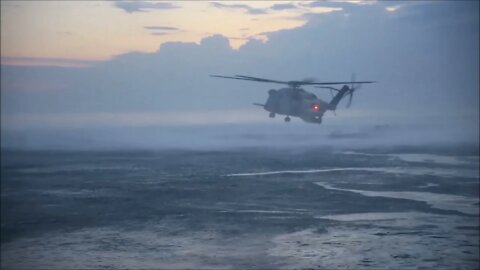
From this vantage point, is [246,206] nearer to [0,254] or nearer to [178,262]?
[178,262]

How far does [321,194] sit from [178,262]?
6123 millimetres

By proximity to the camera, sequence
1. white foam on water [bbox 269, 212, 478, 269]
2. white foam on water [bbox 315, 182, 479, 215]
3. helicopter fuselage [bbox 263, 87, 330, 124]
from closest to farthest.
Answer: white foam on water [bbox 269, 212, 478, 269] < helicopter fuselage [bbox 263, 87, 330, 124] < white foam on water [bbox 315, 182, 479, 215]

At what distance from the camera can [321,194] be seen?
14898 millimetres

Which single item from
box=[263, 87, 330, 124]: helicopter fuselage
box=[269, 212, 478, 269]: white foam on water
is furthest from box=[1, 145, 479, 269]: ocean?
box=[263, 87, 330, 124]: helicopter fuselage

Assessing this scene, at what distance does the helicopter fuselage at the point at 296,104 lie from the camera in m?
10.8

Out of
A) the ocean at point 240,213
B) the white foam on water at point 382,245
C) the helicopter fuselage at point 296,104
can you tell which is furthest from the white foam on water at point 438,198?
the helicopter fuselage at point 296,104

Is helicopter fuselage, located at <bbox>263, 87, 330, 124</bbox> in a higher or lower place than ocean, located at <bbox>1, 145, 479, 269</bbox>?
higher

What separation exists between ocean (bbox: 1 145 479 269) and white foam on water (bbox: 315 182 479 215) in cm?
Result: 4

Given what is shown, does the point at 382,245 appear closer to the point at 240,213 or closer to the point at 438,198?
the point at 240,213

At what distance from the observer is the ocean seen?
10039 millimetres

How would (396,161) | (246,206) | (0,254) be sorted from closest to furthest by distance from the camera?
(0,254) → (246,206) → (396,161)

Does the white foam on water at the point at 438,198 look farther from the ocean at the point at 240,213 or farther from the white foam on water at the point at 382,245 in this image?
the white foam on water at the point at 382,245

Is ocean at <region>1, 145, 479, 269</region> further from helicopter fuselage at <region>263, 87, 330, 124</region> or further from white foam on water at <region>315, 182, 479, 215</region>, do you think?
helicopter fuselage at <region>263, 87, 330, 124</region>

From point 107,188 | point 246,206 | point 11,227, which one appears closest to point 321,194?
point 246,206
